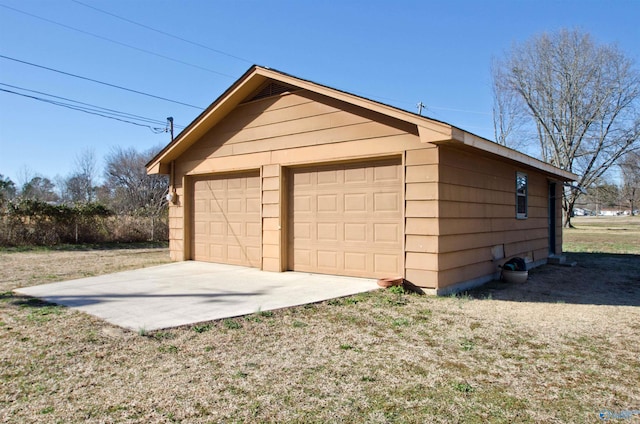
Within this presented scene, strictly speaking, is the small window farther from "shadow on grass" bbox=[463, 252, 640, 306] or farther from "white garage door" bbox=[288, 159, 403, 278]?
"white garage door" bbox=[288, 159, 403, 278]

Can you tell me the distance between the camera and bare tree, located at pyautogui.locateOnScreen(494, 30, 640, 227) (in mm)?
27281

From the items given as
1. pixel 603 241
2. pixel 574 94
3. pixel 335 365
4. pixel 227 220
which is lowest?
pixel 603 241

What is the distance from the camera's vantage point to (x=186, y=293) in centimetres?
655

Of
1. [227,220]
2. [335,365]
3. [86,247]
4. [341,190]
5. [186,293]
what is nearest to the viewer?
[335,365]

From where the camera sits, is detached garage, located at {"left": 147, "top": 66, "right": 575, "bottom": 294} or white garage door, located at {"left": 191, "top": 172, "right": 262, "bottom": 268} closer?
detached garage, located at {"left": 147, "top": 66, "right": 575, "bottom": 294}

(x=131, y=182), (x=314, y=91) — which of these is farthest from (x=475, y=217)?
(x=131, y=182)

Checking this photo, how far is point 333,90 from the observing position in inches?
297

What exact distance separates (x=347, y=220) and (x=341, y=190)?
587 mm

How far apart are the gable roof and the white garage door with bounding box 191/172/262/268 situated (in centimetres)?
112

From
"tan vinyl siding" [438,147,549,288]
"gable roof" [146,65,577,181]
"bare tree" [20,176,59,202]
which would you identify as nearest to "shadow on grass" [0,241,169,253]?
"gable roof" [146,65,577,181]

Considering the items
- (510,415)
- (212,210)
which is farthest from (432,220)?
(212,210)

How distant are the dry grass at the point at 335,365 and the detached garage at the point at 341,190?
167 cm

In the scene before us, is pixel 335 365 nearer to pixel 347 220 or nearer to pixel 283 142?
pixel 347 220

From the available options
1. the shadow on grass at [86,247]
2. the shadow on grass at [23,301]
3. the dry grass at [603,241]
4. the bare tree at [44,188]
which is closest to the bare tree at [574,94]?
the dry grass at [603,241]
